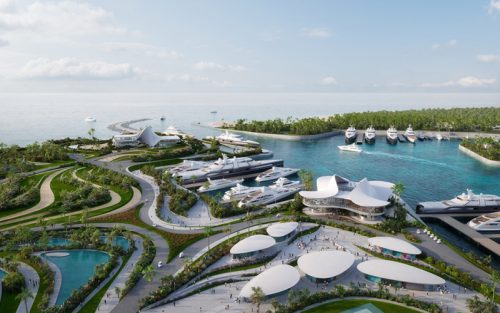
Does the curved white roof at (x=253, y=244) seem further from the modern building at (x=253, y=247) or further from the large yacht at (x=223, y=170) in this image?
the large yacht at (x=223, y=170)

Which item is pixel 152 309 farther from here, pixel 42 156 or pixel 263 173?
pixel 42 156

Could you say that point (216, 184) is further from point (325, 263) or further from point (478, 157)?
point (478, 157)

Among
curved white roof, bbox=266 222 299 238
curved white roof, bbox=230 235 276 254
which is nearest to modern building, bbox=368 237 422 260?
curved white roof, bbox=266 222 299 238

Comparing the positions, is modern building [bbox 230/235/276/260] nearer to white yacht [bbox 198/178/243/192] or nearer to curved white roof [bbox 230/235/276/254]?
curved white roof [bbox 230/235/276/254]

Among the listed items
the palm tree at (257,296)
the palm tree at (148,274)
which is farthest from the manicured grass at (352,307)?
the palm tree at (148,274)

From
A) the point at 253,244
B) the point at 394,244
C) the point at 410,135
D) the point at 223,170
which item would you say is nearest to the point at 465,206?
the point at 394,244

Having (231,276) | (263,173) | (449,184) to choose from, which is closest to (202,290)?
(231,276)
